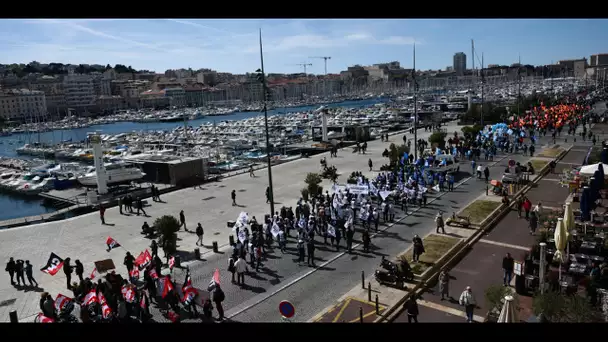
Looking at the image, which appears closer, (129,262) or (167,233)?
(129,262)

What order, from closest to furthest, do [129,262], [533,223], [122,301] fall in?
1. [122,301]
2. [129,262]
3. [533,223]

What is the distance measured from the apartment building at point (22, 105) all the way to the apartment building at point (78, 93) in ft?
48.0

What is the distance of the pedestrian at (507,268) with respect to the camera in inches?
473

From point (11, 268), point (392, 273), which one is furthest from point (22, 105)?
point (392, 273)

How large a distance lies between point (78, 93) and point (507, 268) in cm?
17115

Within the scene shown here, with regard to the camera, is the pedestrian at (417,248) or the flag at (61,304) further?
the pedestrian at (417,248)

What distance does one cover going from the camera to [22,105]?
447ft

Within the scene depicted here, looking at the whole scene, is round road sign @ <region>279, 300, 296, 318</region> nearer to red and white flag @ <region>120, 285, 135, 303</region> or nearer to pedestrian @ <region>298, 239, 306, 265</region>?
red and white flag @ <region>120, 285, 135, 303</region>

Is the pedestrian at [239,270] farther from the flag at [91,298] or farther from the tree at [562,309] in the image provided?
the tree at [562,309]

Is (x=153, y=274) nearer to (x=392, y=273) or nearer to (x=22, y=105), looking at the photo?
(x=392, y=273)

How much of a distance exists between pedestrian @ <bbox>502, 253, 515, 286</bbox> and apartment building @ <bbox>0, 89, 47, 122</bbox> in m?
145

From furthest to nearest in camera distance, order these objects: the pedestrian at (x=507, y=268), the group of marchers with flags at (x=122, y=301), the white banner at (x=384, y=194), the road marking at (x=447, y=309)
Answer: the white banner at (x=384, y=194)
the pedestrian at (x=507, y=268)
the group of marchers with flags at (x=122, y=301)
the road marking at (x=447, y=309)

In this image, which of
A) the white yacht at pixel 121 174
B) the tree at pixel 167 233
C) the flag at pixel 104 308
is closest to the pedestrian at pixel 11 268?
the tree at pixel 167 233

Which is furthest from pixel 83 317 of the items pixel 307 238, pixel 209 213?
pixel 209 213
